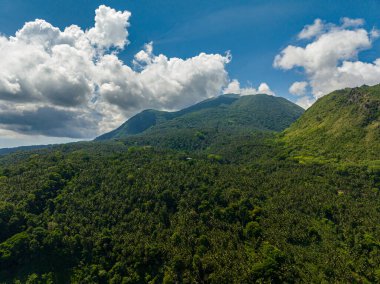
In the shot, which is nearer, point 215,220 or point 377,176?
point 215,220

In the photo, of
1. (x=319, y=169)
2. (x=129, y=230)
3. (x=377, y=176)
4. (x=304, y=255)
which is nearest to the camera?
(x=304, y=255)

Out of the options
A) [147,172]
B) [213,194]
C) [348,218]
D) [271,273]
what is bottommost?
[271,273]

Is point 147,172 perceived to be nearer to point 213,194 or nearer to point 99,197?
point 99,197

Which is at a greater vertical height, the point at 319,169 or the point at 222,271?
the point at 319,169

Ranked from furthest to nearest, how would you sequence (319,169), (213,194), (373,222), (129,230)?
(319,169) < (213,194) < (129,230) < (373,222)

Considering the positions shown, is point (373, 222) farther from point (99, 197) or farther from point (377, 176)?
point (99, 197)

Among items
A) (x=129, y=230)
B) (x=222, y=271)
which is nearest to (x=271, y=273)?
(x=222, y=271)

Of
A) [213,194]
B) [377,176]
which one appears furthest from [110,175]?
[377,176]

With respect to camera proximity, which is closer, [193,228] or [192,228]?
[193,228]
